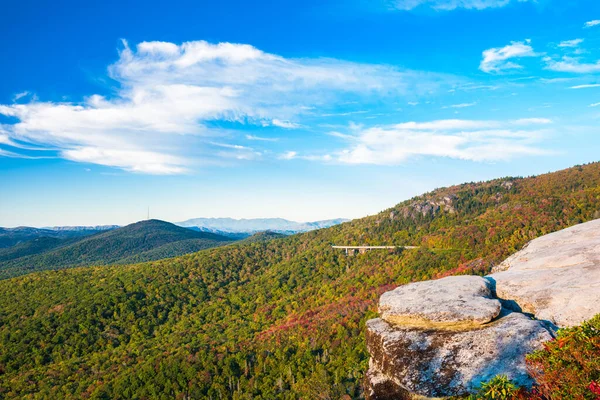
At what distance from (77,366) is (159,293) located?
57.1 m

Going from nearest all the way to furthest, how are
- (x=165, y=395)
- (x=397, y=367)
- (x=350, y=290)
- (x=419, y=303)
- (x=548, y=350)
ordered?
(x=548, y=350), (x=397, y=367), (x=419, y=303), (x=165, y=395), (x=350, y=290)

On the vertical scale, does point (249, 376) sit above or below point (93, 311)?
below

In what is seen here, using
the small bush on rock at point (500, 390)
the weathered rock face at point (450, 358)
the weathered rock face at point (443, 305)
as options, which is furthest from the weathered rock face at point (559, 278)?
the small bush on rock at point (500, 390)

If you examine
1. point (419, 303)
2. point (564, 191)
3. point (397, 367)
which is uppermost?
point (564, 191)

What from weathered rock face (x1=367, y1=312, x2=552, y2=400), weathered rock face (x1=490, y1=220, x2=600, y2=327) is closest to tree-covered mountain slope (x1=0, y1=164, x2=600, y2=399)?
weathered rock face (x1=490, y1=220, x2=600, y2=327)

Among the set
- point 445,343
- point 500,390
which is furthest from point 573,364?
point 445,343

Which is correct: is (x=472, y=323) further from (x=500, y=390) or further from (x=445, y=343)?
(x=500, y=390)

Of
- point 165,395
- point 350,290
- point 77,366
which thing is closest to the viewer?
point 165,395

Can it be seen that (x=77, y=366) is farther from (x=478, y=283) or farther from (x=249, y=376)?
(x=478, y=283)

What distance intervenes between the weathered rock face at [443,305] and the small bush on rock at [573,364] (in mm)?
8774

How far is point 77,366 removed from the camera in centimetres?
10869

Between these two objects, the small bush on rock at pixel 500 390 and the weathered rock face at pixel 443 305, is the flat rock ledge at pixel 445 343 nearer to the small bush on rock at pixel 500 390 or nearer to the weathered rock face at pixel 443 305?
the weathered rock face at pixel 443 305

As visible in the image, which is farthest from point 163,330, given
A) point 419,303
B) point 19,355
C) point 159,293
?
point 419,303

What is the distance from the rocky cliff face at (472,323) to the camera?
23.0 m
